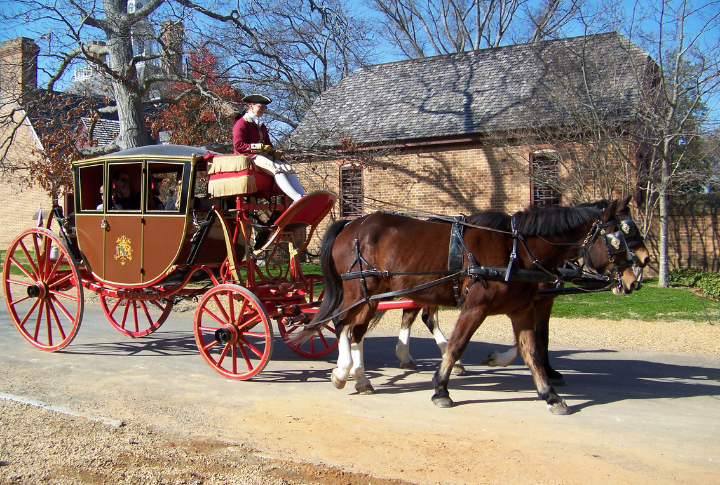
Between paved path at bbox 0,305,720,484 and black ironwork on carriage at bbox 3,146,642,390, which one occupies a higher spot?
black ironwork on carriage at bbox 3,146,642,390

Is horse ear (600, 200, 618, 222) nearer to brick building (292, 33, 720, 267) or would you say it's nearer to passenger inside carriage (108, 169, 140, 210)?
passenger inside carriage (108, 169, 140, 210)

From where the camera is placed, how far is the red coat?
259 inches

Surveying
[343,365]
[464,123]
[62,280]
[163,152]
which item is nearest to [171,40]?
[163,152]

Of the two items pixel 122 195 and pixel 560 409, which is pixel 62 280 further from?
pixel 560 409

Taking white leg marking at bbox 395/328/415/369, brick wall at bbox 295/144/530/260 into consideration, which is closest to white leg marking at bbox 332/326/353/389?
white leg marking at bbox 395/328/415/369

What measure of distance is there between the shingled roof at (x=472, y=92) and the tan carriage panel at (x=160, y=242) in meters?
6.86

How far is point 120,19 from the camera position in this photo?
12836 millimetres

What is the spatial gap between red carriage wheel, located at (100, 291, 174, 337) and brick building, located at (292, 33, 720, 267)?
5.08m

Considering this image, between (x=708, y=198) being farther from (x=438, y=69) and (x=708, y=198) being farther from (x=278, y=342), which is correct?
(x=278, y=342)

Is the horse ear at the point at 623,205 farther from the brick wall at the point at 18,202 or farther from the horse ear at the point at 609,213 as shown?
the brick wall at the point at 18,202

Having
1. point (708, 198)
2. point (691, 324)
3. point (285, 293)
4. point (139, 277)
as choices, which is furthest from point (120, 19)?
point (708, 198)

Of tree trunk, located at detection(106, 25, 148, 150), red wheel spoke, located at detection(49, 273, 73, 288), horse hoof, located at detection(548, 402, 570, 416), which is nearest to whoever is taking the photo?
horse hoof, located at detection(548, 402, 570, 416)

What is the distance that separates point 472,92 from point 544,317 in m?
12.5

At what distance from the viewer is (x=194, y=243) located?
6.85 m
